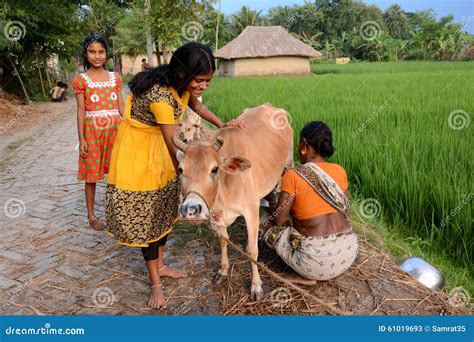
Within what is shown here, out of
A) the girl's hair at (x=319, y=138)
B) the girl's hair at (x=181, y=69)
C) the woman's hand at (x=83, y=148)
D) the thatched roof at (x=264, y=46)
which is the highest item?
the thatched roof at (x=264, y=46)

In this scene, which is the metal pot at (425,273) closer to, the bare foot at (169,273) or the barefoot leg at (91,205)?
the bare foot at (169,273)

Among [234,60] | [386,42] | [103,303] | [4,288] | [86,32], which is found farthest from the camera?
[386,42]

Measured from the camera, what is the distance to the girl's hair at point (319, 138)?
101 inches

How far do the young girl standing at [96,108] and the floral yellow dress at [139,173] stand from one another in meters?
1.13

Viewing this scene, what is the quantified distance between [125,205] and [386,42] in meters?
42.5

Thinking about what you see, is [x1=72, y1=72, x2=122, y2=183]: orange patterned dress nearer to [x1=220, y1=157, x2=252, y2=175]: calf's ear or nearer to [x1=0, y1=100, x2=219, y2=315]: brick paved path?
[x1=0, y1=100, x2=219, y2=315]: brick paved path

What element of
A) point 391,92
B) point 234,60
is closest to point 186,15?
point 391,92

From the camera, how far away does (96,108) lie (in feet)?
11.2

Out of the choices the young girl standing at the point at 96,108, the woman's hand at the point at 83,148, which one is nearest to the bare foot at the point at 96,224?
the young girl standing at the point at 96,108

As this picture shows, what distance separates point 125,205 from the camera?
234 cm

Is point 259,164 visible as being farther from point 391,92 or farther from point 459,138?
point 391,92

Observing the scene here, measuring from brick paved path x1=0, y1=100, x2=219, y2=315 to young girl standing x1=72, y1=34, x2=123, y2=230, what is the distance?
0.62 meters

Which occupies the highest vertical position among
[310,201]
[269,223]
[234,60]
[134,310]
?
[234,60]

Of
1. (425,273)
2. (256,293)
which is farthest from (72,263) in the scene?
(425,273)
